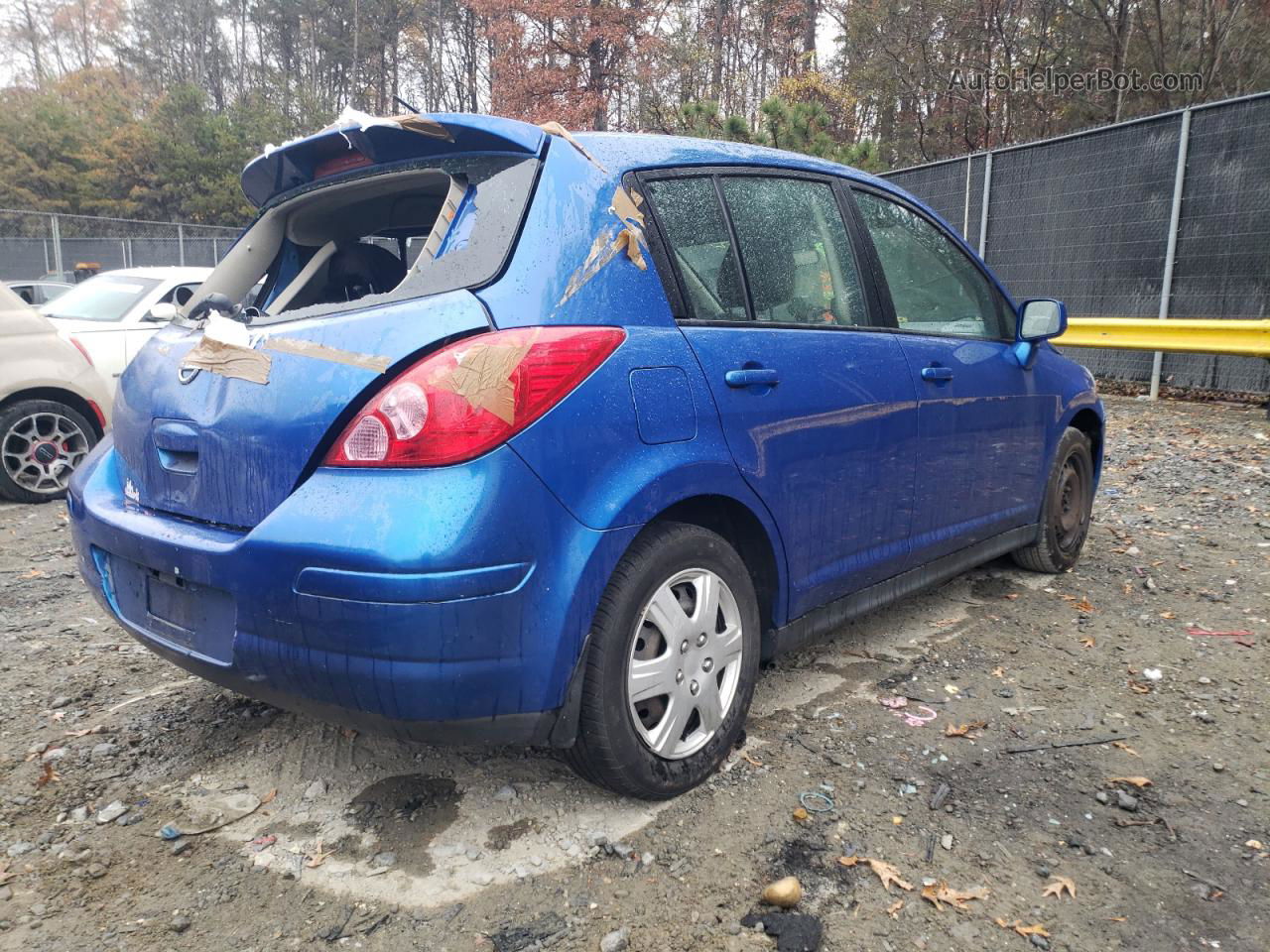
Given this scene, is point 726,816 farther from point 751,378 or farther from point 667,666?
point 751,378

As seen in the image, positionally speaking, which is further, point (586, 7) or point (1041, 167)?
point (586, 7)

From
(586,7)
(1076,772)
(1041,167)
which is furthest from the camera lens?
(586,7)

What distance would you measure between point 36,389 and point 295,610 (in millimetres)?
5493

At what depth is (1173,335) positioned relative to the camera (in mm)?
8773

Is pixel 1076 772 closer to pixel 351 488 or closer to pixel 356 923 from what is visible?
pixel 356 923

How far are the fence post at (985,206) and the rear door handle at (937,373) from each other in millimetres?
8605

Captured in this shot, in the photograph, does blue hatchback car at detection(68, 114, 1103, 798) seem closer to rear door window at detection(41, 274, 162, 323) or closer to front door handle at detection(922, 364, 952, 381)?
front door handle at detection(922, 364, 952, 381)

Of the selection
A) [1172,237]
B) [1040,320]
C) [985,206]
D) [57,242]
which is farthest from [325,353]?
[57,242]

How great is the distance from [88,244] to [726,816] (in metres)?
24.1

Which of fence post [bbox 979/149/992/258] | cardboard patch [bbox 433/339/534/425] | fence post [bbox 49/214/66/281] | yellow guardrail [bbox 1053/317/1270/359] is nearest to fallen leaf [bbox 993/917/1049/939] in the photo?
cardboard patch [bbox 433/339/534/425]

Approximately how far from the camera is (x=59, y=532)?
559cm

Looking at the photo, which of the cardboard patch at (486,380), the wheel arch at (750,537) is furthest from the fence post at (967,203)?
the cardboard patch at (486,380)

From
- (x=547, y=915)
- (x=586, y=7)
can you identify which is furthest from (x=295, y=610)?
(x=586, y=7)

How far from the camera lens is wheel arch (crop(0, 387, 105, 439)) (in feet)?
20.4
